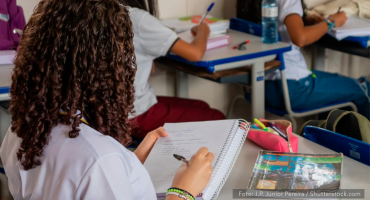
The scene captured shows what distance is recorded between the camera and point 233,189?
45.2 inches

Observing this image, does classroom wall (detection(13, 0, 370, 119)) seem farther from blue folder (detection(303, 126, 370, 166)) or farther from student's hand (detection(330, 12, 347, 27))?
blue folder (detection(303, 126, 370, 166))

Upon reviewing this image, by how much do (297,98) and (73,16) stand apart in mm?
1877

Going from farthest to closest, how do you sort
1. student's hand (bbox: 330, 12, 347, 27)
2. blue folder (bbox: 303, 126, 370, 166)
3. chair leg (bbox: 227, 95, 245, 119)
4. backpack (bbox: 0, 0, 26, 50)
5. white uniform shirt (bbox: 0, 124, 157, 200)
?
chair leg (bbox: 227, 95, 245, 119) → student's hand (bbox: 330, 12, 347, 27) → backpack (bbox: 0, 0, 26, 50) → blue folder (bbox: 303, 126, 370, 166) → white uniform shirt (bbox: 0, 124, 157, 200)

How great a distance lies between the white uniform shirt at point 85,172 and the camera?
2.82ft

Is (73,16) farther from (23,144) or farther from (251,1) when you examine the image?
(251,1)

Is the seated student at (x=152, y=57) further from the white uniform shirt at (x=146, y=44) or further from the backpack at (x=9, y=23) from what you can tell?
the backpack at (x=9, y=23)

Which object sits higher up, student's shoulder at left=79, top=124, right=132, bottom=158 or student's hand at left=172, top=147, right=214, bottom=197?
student's shoulder at left=79, top=124, right=132, bottom=158

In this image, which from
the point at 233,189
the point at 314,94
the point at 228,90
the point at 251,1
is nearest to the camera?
the point at 233,189

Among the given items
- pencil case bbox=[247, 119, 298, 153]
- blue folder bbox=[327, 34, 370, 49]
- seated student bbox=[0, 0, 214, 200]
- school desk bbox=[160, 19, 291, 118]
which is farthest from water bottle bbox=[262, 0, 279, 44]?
seated student bbox=[0, 0, 214, 200]

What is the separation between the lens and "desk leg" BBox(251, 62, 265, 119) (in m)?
2.35

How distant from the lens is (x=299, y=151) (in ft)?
4.33

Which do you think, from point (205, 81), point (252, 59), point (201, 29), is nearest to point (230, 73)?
point (252, 59)

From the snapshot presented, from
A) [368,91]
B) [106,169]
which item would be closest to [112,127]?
[106,169]

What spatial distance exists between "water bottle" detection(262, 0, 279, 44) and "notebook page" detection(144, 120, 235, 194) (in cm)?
128
